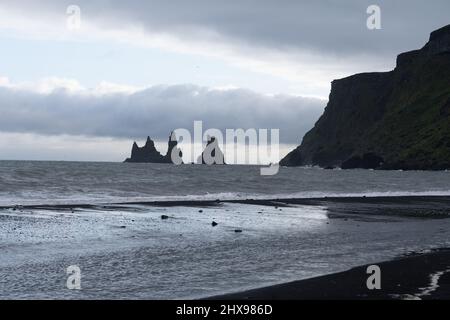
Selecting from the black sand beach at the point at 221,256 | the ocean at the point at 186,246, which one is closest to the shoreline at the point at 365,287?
the black sand beach at the point at 221,256

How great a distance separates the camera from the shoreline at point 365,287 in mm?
12508

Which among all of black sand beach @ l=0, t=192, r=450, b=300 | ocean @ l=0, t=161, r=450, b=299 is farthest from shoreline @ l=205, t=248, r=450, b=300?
ocean @ l=0, t=161, r=450, b=299

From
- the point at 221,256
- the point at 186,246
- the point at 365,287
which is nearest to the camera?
the point at 365,287

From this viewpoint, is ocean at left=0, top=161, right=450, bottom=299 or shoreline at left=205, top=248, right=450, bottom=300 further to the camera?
ocean at left=0, top=161, right=450, bottom=299

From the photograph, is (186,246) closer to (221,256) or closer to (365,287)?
(221,256)

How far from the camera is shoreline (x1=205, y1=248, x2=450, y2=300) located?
1251 cm

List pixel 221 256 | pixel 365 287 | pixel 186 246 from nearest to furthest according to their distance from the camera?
pixel 365 287 < pixel 221 256 < pixel 186 246

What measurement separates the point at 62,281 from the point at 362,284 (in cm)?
792

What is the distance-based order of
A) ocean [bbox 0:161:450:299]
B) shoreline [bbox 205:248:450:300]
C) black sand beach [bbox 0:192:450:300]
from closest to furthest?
shoreline [bbox 205:248:450:300]
black sand beach [bbox 0:192:450:300]
ocean [bbox 0:161:450:299]

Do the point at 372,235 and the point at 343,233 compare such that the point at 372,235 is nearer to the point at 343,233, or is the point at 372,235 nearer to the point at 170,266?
the point at 343,233

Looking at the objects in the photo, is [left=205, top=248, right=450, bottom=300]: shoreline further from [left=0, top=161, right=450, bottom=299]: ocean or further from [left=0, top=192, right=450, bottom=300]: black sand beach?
[left=0, top=161, right=450, bottom=299]: ocean

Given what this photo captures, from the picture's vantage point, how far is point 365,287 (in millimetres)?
13539

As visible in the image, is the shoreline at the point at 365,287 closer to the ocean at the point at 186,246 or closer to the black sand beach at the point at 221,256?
the black sand beach at the point at 221,256

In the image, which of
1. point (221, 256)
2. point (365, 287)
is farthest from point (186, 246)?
point (365, 287)
